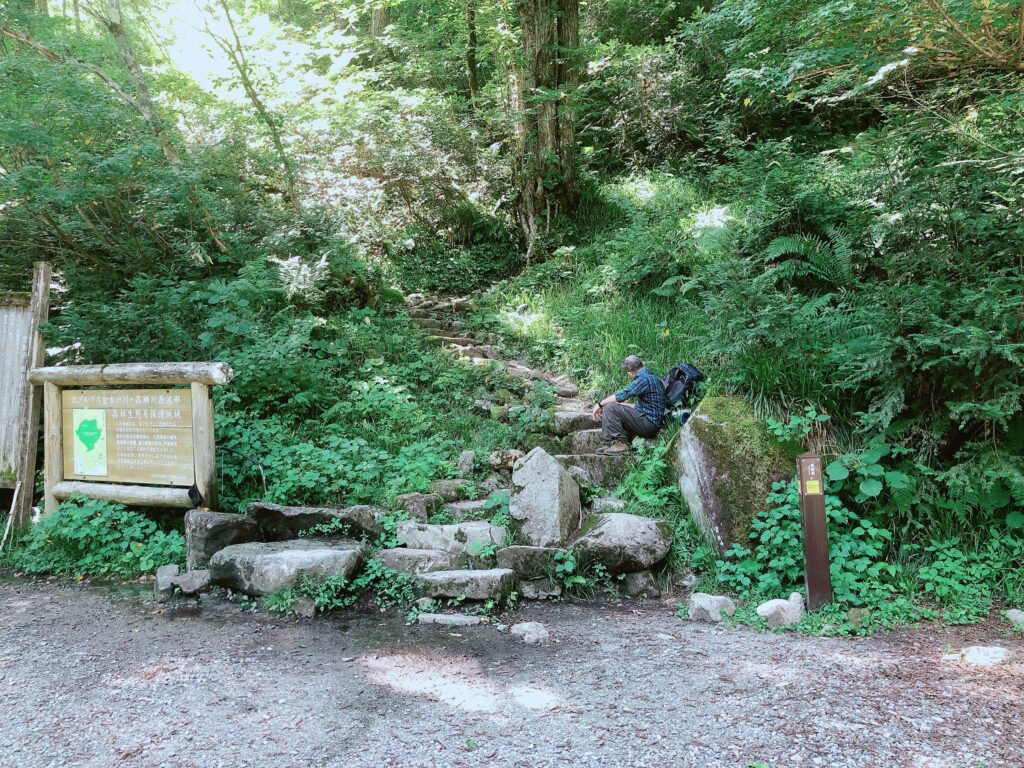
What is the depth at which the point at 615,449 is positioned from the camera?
20.2 ft

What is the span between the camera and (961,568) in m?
4.33

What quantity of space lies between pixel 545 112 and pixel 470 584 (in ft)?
32.9

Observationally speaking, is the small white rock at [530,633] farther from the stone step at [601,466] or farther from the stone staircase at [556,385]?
the stone step at [601,466]

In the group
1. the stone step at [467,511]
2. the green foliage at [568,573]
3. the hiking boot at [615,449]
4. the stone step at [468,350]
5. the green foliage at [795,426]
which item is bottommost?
the green foliage at [568,573]

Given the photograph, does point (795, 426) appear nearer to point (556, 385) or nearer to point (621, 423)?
point (621, 423)

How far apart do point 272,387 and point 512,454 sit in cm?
284

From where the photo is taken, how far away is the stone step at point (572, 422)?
22.3 ft

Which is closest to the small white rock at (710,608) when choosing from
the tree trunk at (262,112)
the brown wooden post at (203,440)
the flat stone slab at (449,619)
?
the flat stone slab at (449,619)

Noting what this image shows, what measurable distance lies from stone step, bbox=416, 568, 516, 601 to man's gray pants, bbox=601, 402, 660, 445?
203 centimetres

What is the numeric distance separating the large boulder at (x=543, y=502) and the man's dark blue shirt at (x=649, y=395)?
3.80 feet

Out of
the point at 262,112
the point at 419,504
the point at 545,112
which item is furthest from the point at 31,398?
the point at 545,112

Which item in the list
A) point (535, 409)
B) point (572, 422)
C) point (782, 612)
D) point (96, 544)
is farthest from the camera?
point (535, 409)

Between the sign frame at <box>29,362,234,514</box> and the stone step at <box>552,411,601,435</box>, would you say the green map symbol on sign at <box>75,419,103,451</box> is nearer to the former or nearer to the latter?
the sign frame at <box>29,362,234,514</box>

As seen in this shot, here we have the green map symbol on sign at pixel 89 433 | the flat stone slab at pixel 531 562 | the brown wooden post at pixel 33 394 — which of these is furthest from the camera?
the brown wooden post at pixel 33 394
